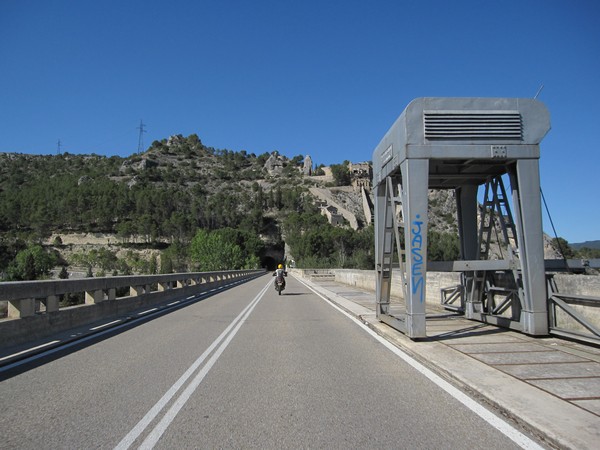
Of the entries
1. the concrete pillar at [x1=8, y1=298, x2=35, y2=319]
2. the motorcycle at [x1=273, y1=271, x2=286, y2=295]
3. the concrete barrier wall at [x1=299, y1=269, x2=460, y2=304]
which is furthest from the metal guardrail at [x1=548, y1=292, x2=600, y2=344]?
the motorcycle at [x1=273, y1=271, x2=286, y2=295]

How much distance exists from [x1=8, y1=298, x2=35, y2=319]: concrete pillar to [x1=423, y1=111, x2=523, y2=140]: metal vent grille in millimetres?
8700

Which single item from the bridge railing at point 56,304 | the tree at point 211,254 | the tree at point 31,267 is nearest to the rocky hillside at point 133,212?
the tree at point 31,267

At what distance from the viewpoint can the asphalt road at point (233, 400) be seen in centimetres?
438

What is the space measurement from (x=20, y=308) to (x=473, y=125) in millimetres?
9714

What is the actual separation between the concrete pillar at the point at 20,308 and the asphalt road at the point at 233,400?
53.1 inches

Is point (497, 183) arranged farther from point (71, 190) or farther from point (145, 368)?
point (71, 190)

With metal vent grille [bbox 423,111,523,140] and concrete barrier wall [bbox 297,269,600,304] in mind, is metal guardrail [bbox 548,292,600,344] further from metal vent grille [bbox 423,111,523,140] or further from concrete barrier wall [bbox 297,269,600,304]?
metal vent grille [bbox 423,111,523,140]

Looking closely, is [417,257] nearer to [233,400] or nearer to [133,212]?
[233,400]

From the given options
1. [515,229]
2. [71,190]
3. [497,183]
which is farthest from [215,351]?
[71,190]

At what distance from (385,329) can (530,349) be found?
12.0 feet

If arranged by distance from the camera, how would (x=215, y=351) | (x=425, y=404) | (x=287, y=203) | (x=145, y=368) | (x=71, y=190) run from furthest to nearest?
(x=287, y=203), (x=71, y=190), (x=215, y=351), (x=145, y=368), (x=425, y=404)

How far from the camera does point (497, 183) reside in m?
11.1

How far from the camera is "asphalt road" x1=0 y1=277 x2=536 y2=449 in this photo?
14.4 feet

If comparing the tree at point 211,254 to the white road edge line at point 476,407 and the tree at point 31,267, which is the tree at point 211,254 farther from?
the white road edge line at point 476,407
